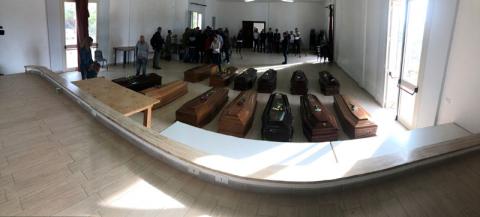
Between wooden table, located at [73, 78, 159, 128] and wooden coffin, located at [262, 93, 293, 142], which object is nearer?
wooden table, located at [73, 78, 159, 128]

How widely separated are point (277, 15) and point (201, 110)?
17.2 meters

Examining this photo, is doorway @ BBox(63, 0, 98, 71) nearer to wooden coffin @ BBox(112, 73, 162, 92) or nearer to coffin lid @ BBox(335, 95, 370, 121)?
wooden coffin @ BBox(112, 73, 162, 92)

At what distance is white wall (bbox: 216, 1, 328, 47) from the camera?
21922 millimetres

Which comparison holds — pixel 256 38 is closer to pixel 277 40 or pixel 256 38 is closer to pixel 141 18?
pixel 277 40

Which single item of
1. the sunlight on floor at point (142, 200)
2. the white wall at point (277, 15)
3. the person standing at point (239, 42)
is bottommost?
the sunlight on floor at point (142, 200)

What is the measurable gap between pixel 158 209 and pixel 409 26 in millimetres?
6371

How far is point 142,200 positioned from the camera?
196 centimetres

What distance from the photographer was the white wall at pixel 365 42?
323 inches

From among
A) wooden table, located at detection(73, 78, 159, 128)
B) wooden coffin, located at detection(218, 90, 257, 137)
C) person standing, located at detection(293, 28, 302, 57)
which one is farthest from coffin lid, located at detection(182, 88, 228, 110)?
person standing, located at detection(293, 28, 302, 57)

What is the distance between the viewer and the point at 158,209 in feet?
6.21

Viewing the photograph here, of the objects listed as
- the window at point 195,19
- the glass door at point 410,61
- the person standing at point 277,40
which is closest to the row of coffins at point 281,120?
the glass door at point 410,61

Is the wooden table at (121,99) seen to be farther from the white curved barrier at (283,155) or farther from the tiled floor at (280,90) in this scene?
the tiled floor at (280,90)

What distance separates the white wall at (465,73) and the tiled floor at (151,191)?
4.54ft

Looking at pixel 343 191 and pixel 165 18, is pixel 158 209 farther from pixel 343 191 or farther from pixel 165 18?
pixel 165 18
